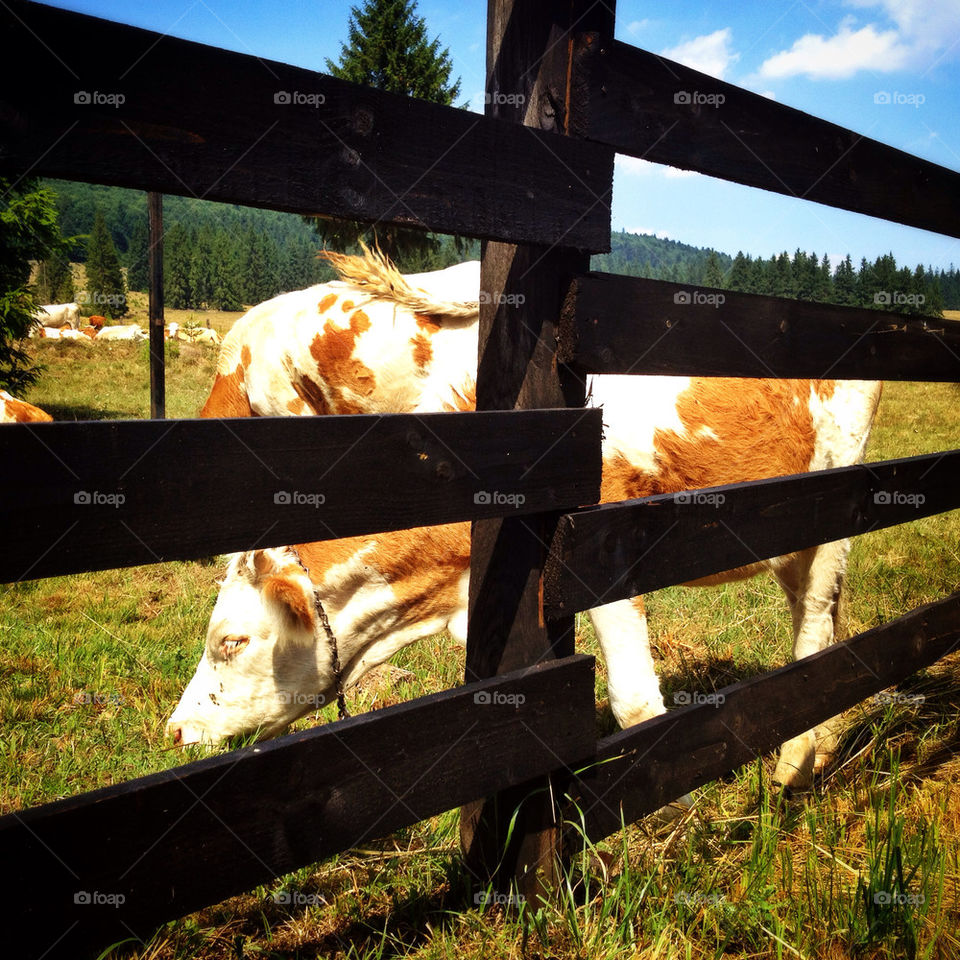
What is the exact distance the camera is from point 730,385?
117 inches

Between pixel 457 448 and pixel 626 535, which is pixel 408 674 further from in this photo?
pixel 457 448

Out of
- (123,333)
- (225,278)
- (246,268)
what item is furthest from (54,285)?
(123,333)

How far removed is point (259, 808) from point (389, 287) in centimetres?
204

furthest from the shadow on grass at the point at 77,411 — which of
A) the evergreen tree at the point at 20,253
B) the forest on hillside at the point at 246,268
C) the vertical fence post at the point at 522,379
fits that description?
the forest on hillside at the point at 246,268

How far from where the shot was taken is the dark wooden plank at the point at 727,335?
1438 mm

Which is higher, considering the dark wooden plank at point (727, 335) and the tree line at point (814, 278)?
the tree line at point (814, 278)

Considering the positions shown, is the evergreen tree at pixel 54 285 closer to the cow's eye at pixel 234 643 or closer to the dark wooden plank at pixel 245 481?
the cow's eye at pixel 234 643

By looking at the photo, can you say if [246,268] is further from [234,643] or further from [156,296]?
[234,643]

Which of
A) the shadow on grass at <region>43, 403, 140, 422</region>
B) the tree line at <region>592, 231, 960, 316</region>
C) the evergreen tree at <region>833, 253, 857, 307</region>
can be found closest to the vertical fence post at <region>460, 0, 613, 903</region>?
the shadow on grass at <region>43, 403, 140, 422</region>

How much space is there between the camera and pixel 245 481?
1.04m

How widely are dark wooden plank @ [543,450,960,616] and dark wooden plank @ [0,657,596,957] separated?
0.20 metres

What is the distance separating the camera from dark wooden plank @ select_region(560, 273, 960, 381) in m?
1.44

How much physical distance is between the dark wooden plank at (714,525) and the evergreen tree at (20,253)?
12339 mm

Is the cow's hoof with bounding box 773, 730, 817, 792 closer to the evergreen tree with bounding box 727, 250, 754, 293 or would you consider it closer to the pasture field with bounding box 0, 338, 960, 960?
the pasture field with bounding box 0, 338, 960, 960
